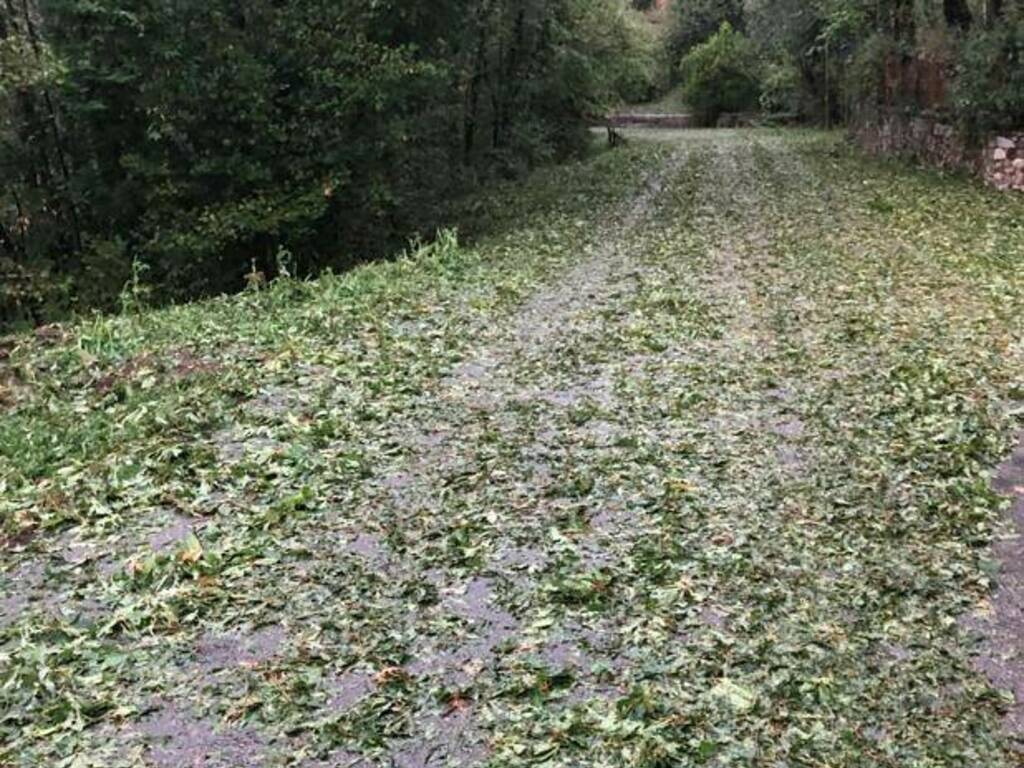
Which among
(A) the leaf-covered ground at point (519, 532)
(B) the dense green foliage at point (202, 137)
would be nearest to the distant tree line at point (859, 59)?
(A) the leaf-covered ground at point (519, 532)

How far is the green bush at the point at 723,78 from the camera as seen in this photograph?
29.7m

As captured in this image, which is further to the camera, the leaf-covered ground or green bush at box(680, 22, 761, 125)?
green bush at box(680, 22, 761, 125)

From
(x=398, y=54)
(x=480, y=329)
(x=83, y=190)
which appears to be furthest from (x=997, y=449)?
(x=83, y=190)

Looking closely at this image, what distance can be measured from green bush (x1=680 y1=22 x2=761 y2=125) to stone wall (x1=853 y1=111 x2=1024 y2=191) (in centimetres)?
1198

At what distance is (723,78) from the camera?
2997cm

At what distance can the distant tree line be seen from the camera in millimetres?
11547

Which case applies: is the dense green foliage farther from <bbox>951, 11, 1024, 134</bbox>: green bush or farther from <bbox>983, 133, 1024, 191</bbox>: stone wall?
<bbox>983, 133, 1024, 191</bbox>: stone wall

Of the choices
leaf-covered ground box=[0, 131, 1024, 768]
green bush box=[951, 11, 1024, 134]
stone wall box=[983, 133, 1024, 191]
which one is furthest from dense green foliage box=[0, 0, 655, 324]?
stone wall box=[983, 133, 1024, 191]

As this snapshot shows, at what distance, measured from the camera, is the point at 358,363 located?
5.50 m

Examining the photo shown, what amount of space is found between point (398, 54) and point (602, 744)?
27.9ft

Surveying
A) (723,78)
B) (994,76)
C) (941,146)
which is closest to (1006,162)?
(994,76)

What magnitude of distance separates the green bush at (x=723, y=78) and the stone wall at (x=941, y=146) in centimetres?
1198

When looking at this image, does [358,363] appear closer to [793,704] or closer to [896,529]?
[896,529]

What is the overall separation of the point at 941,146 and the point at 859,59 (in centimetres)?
441
